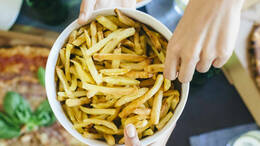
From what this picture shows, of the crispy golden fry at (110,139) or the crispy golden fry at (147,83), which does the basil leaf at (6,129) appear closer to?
the crispy golden fry at (110,139)

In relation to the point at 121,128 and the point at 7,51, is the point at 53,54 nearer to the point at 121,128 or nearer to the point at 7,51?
the point at 121,128

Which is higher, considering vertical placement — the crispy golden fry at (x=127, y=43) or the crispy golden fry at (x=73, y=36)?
the crispy golden fry at (x=73, y=36)

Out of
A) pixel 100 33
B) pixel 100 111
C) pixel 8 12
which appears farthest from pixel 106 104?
pixel 8 12

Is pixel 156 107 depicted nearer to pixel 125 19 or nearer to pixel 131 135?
pixel 131 135


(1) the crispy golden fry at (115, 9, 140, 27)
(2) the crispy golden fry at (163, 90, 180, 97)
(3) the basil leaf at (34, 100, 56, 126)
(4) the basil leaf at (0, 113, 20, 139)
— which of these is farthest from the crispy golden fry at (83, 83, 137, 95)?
(4) the basil leaf at (0, 113, 20, 139)

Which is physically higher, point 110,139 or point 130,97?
point 130,97

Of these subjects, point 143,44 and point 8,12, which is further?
point 8,12

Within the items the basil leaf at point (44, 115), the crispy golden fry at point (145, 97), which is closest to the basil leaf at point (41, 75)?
the basil leaf at point (44, 115)
